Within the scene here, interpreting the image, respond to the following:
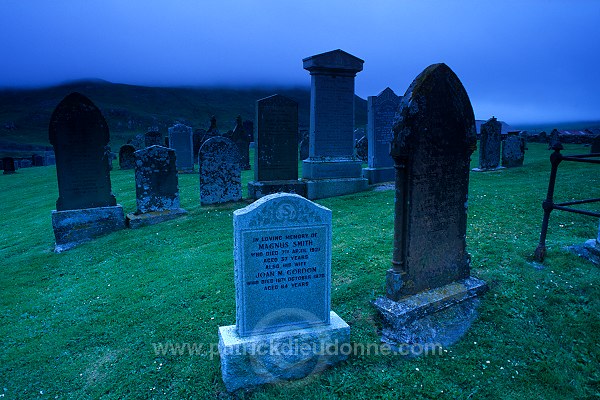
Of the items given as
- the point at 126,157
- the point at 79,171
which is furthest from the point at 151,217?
the point at 126,157

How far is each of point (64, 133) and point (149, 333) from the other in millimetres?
6360

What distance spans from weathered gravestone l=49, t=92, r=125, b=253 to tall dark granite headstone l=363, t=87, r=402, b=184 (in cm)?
827

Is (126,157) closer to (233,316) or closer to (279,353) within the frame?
(233,316)

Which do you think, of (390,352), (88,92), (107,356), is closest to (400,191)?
Answer: (390,352)

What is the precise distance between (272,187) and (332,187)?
2.03m

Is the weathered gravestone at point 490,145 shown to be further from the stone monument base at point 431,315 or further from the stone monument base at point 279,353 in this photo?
the stone monument base at point 279,353

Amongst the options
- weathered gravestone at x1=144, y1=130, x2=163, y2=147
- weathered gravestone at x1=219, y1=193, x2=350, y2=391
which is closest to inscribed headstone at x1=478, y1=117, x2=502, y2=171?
weathered gravestone at x1=219, y1=193, x2=350, y2=391

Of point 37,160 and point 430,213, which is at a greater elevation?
point 37,160

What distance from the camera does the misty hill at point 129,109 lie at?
59875 mm

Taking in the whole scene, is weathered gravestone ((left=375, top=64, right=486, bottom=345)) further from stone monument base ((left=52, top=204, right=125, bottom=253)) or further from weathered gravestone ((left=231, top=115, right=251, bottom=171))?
weathered gravestone ((left=231, top=115, right=251, bottom=171))

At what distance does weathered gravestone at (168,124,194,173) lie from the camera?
1972 centimetres

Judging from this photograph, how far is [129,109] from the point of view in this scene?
3086 inches

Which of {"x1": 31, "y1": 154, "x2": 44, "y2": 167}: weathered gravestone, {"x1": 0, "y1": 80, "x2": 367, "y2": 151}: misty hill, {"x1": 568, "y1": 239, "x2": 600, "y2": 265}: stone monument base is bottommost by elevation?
{"x1": 568, "y1": 239, "x2": 600, "y2": 265}: stone monument base

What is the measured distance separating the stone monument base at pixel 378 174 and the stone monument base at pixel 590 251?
785cm
